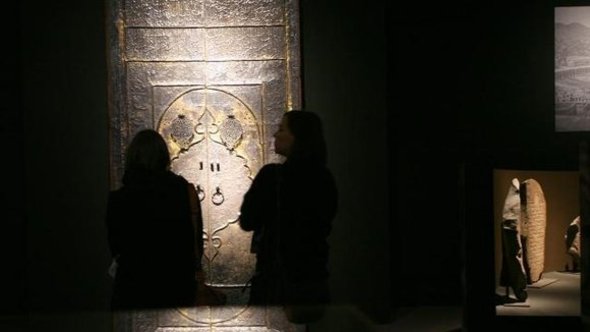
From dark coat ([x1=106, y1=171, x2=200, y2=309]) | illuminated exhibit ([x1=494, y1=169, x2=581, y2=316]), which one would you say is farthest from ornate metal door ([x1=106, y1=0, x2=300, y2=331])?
illuminated exhibit ([x1=494, y1=169, x2=581, y2=316])

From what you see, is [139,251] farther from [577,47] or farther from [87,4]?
[577,47]

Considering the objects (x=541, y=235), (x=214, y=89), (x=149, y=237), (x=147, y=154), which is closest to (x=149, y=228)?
(x=149, y=237)

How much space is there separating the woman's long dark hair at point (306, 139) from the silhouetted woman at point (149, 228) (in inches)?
22.7

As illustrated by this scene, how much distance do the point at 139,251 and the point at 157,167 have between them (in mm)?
396

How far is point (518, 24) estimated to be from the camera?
6762 millimetres

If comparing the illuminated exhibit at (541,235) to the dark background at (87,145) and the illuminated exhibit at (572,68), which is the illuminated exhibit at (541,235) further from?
the illuminated exhibit at (572,68)

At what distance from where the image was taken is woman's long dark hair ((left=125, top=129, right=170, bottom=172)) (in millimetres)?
4293

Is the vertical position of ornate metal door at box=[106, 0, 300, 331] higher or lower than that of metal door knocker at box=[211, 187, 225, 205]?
higher

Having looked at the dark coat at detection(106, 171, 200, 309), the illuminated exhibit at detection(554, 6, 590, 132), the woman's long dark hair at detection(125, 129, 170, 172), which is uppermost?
the illuminated exhibit at detection(554, 6, 590, 132)

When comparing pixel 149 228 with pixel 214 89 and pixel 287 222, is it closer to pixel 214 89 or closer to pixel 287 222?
pixel 287 222

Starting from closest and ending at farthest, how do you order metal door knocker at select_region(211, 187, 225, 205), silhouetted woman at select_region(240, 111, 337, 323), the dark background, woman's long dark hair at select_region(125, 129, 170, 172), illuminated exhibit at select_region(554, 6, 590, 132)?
1. silhouetted woman at select_region(240, 111, 337, 323)
2. woman's long dark hair at select_region(125, 129, 170, 172)
3. the dark background
4. metal door knocker at select_region(211, 187, 225, 205)
5. illuminated exhibit at select_region(554, 6, 590, 132)

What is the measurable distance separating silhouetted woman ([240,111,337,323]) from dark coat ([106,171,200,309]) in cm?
33

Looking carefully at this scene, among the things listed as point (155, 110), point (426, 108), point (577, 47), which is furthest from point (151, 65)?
point (577, 47)

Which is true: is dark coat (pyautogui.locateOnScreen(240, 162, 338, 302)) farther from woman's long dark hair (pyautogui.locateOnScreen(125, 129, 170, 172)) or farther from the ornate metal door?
the ornate metal door
